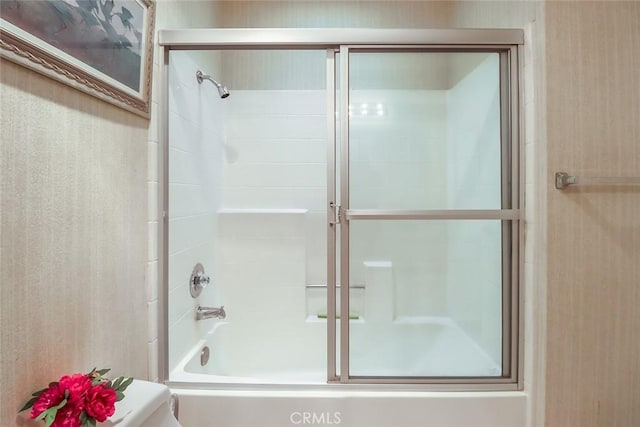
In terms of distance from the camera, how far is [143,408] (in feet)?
3.03

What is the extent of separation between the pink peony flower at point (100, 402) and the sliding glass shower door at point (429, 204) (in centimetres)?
84

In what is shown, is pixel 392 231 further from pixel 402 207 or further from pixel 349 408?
pixel 349 408

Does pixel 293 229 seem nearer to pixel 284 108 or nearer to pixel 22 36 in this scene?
pixel 284 108

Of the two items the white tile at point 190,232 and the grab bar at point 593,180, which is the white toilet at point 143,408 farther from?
the grab bar at point 593,180

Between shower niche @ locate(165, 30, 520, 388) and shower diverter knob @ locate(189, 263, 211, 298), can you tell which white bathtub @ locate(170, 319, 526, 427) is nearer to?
shower niche @ locate(165, 30, 520, 388)

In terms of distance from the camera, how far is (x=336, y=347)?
→ 143 centimetres

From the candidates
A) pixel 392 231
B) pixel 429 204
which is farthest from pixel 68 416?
pixel 429 204

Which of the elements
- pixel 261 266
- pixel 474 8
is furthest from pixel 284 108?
pixel 474 8

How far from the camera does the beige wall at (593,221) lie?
1277 mm

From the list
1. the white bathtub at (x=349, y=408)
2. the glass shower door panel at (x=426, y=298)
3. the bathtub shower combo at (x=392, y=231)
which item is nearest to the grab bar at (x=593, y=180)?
the bathtub shower combo at (x=392, y=231)

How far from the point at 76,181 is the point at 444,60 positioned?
4.61 feet

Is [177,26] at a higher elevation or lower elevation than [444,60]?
higher
